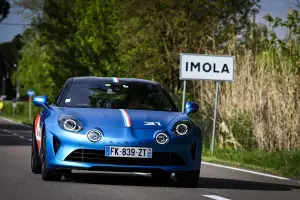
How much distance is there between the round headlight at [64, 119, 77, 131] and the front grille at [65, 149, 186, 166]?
28cm

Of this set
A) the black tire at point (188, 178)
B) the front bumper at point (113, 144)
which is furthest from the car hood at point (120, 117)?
the black tire at point (188, 178)

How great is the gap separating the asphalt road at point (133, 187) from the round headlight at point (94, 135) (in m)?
0.56

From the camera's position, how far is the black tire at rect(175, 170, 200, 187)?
40.5 ft

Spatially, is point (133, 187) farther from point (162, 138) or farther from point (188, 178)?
point (188, 178)

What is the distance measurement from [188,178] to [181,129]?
709mm

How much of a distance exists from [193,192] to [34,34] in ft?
247

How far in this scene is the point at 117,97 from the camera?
1307 cm

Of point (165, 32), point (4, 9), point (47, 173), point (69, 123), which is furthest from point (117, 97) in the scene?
point (4, 9)

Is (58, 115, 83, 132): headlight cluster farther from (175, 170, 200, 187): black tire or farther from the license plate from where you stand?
(175, 170, 200, 187): black tire

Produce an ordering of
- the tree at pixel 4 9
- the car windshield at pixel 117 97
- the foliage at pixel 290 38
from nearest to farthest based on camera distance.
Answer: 1. the car windshield at pixel 117 97
2. the foliage at pixel 290 38
3. the tree at pixel 4 9

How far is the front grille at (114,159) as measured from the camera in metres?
11.9

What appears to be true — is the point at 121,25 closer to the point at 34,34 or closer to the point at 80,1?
the point at 80,1

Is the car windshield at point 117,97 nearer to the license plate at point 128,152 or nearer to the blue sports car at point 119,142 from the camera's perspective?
the blue sports car at point 119,142

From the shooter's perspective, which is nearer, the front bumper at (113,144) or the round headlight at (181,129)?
the front bumper at (113,144)
